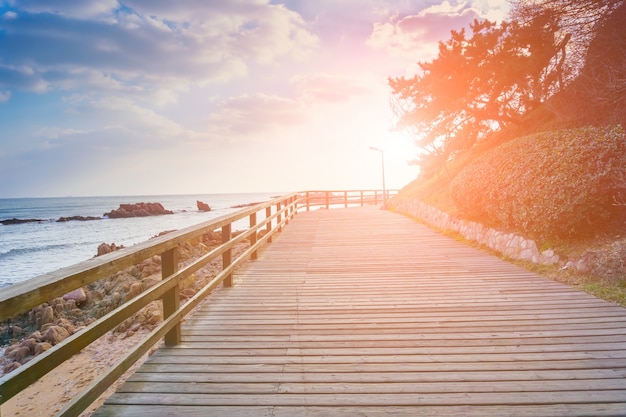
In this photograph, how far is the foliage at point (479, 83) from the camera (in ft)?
42.3

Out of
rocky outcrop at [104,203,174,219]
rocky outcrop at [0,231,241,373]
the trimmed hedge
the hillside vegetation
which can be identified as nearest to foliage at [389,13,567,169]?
the hillside vegetation

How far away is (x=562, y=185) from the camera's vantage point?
645cm

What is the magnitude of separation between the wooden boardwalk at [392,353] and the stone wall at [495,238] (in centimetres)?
71

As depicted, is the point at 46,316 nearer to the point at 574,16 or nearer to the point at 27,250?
the point at 574,16

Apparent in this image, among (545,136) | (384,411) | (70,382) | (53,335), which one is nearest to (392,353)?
(384,411)

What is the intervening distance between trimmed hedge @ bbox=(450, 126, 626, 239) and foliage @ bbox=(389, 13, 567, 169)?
19.0 feet

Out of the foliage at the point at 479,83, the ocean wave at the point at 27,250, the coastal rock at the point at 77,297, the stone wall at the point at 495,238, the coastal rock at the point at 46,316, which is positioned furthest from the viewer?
the ocean wave at the point at 27,250

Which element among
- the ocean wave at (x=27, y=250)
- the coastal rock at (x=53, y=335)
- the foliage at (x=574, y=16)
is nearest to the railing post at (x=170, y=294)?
the coastal rock at (x=53, y=335)

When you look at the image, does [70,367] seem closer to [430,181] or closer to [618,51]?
[618,51]

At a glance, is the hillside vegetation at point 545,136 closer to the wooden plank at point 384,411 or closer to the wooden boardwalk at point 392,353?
the wooden boardwalk at point 392,353

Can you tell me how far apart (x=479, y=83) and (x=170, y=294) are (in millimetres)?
13964

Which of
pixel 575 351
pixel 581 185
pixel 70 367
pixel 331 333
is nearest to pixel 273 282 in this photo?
pixel 331 333

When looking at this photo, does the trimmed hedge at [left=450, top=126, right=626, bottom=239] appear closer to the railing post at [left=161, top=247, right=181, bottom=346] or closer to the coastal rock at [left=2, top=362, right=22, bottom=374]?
the railing post at [left=161, top=247, right=181, bottom=346]

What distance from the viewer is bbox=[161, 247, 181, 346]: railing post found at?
3.34m
